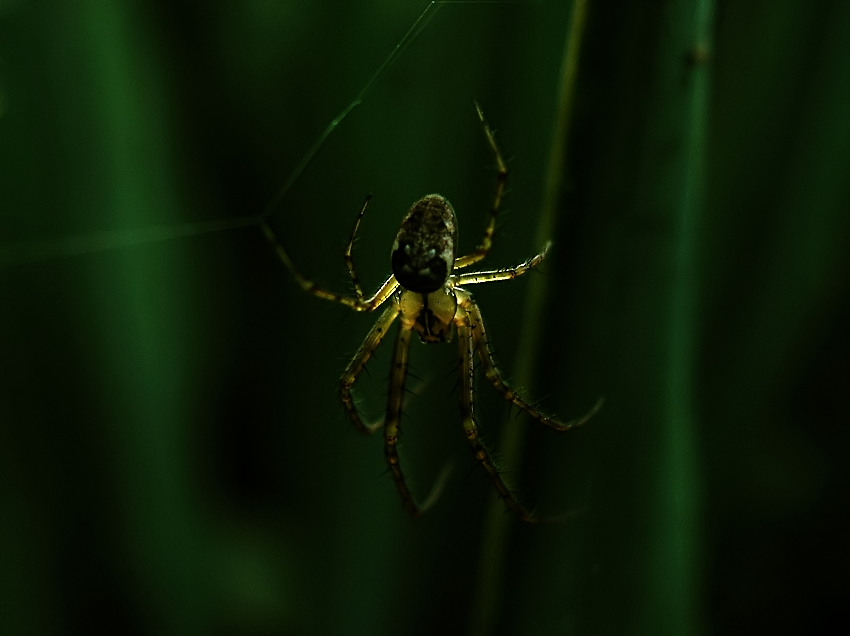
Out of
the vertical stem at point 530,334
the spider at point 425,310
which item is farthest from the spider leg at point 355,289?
the vertical stem at point 530,334

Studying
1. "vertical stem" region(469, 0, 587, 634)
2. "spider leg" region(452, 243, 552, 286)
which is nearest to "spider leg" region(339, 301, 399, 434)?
"spider leg" region(452, 243, 552, 286)

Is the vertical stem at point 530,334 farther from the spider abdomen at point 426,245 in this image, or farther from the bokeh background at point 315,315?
the spider abdomen at point 426,245

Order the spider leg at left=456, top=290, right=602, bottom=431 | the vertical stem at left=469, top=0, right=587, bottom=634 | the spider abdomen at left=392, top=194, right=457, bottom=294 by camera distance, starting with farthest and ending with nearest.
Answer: the spider leg at left=456, top=290, right=602, bottom=431, the spider abdomen at left=392, top=194, right=457, bottom=294, the vertical stem at left=469, top=0, right=587, bottom=634

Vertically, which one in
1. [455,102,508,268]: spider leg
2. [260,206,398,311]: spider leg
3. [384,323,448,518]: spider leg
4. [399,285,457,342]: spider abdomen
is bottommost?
[384,323,448,518]: spider leg

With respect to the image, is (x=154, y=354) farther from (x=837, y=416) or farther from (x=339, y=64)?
(x=837, y=416)

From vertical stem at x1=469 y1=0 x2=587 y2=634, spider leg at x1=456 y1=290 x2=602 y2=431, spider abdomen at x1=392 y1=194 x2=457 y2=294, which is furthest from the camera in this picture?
spider leg at x1=456 y1=290 x2=602 y2=431

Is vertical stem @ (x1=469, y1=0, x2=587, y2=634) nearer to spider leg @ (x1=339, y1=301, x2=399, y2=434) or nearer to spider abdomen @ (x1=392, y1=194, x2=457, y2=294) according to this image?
spider abdomen @ (x1=392, y1=194, x2=457, y2=294)
